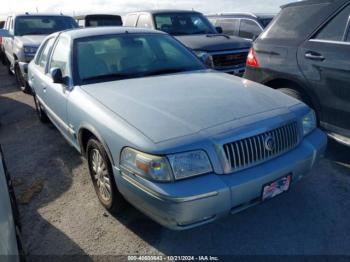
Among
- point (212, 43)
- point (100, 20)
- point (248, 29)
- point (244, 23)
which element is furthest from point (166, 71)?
point (100, 20)

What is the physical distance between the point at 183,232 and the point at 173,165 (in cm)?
90

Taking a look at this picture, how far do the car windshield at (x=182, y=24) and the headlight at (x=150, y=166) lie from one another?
6042mm

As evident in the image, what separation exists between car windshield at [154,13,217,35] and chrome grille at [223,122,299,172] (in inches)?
225

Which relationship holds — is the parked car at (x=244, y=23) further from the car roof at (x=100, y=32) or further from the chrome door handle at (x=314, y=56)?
the car roof at (x=100, y=32)

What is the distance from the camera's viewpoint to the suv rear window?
3957 millimetres

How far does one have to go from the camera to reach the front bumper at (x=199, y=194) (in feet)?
7.21

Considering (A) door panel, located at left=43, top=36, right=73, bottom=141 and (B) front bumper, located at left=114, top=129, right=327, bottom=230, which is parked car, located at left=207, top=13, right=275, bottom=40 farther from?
(B) front bumper, located at left=114, top=129, right=327, bottom=230

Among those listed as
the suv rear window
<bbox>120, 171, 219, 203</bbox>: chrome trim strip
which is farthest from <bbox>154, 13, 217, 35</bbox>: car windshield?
<bbox>120, 171, 219, 203</bbox>: chrome trim strip

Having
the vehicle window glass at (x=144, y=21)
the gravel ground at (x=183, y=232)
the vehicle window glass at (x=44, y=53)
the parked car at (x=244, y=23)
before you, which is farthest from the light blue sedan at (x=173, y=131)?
the parked car at (x=244, y=23)

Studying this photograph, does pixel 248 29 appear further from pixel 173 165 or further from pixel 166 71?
pixel 173 165

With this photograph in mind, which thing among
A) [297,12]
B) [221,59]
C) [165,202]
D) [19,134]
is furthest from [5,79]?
[165,202]

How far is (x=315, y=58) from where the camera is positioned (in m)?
3.76

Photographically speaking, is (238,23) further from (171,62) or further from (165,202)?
(165,202)

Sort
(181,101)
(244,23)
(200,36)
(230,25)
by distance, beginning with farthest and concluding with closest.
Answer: (230,25) < (244,23) < (200,36) < (181,101)
